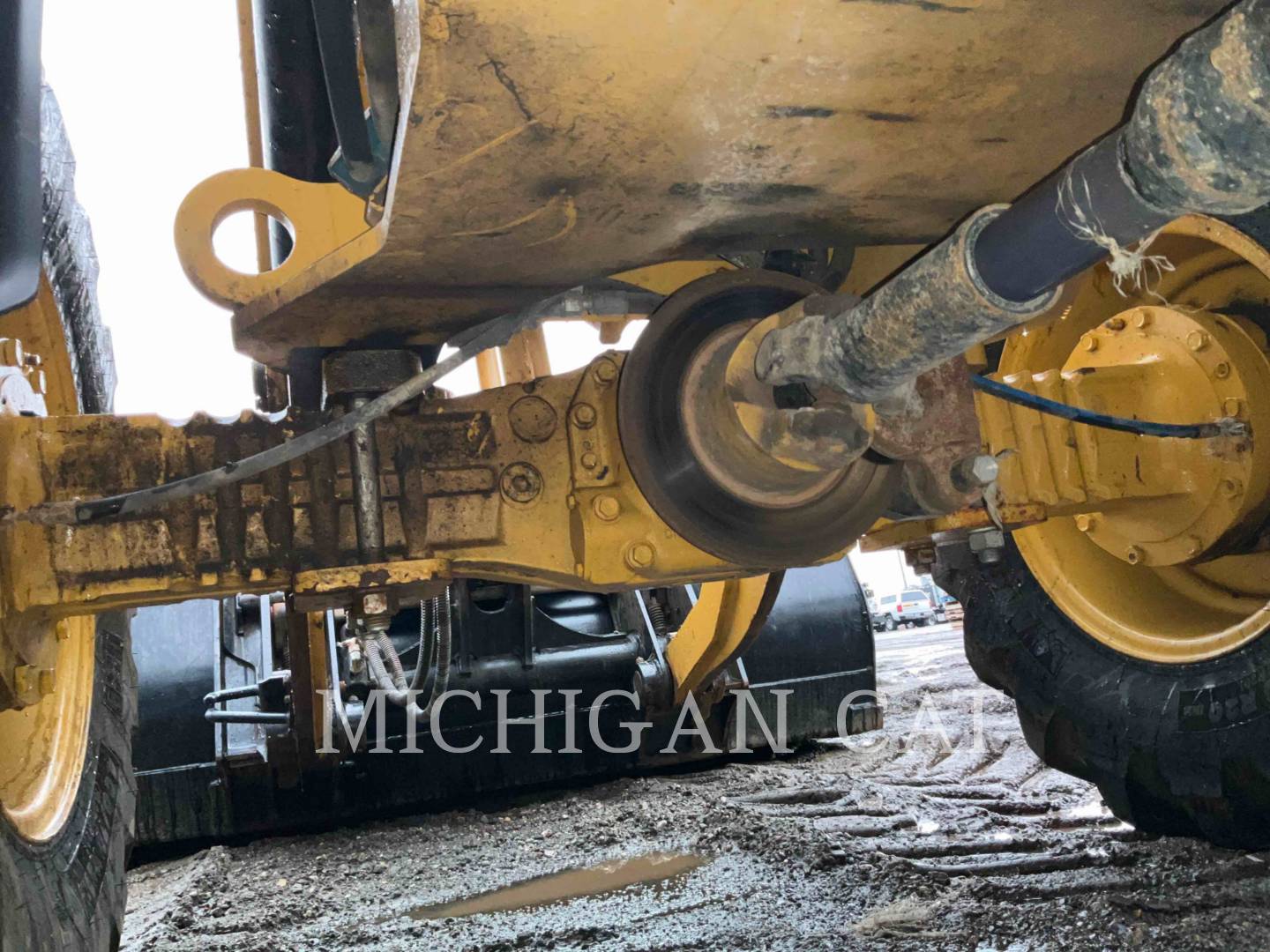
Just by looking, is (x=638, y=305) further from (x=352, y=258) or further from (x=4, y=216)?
(x=4, y=216)

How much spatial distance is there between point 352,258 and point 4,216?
41cm

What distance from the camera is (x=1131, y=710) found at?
6.15 ft

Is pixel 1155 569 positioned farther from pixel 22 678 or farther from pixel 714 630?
pixel 22 678

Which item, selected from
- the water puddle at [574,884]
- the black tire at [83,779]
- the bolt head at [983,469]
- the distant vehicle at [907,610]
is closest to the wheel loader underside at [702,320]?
the bolt head at [983,469]

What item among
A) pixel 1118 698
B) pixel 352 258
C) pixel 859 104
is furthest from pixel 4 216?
pixel 1118 698

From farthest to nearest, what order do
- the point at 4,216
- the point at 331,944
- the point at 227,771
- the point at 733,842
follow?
the point at 227,771 → the point at 733,842 → the point at 331,944 → the point at 4,216

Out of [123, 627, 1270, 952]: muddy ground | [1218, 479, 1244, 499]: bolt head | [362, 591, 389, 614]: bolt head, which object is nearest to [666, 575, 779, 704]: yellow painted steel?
[123, 627, 1270, 952]: muddy ground

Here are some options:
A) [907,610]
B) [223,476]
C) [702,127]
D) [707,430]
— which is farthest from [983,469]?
[907,610]

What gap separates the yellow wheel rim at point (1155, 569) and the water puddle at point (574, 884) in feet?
3.51

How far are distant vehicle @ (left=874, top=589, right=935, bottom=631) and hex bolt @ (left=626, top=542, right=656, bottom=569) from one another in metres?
16.8

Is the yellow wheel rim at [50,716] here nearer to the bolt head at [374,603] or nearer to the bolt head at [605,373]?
the bolt head at [374,603]

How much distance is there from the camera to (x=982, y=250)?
887mm

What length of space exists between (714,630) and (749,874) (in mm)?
576

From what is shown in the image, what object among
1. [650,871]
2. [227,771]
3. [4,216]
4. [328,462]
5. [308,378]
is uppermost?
[4,216]
